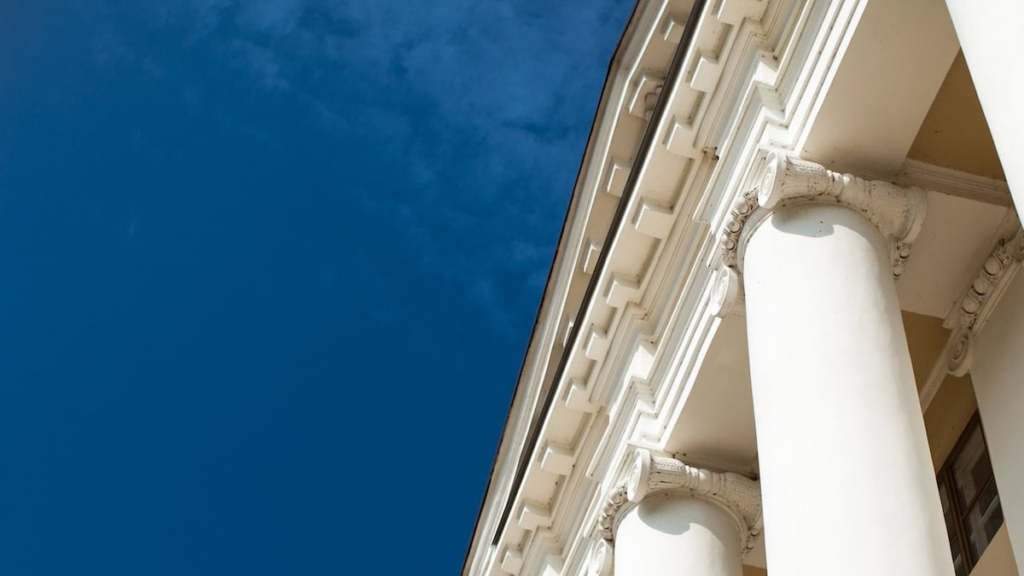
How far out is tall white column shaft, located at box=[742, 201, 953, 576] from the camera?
11.3 meters

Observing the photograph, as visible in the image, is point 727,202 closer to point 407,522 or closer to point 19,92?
point 407,522

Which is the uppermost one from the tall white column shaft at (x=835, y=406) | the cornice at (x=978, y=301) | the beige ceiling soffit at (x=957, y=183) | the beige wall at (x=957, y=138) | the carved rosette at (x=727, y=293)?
the beige wall at (x=957, y=138)

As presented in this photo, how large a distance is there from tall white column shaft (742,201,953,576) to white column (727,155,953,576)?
0.04ft

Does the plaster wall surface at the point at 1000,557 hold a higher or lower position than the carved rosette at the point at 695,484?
lower

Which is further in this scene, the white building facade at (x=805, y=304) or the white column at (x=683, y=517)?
the white column at (x=683, y=517)

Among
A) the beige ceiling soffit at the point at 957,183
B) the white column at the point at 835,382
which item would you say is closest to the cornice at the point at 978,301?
the beige ceiling soffit at the point at 957,183

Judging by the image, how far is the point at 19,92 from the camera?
9125 centimetres

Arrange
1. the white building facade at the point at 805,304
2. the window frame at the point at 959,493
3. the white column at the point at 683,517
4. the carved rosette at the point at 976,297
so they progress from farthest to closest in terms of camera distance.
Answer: the window frame at the point at 959,493
the white column at the point at 683,517
the carved rosette at the point at 976,297
the white building facade at the point at 805,304

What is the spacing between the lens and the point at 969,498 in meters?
18.2

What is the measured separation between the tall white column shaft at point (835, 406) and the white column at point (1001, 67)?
3.20 meters

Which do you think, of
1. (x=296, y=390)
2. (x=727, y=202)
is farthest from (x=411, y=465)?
(x=727, y=202)

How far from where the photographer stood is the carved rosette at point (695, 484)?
17828 mm

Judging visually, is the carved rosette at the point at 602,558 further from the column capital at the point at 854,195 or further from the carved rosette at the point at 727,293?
the column capital at the point at 854,195

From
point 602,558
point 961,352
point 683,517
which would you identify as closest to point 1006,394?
point 961,352
